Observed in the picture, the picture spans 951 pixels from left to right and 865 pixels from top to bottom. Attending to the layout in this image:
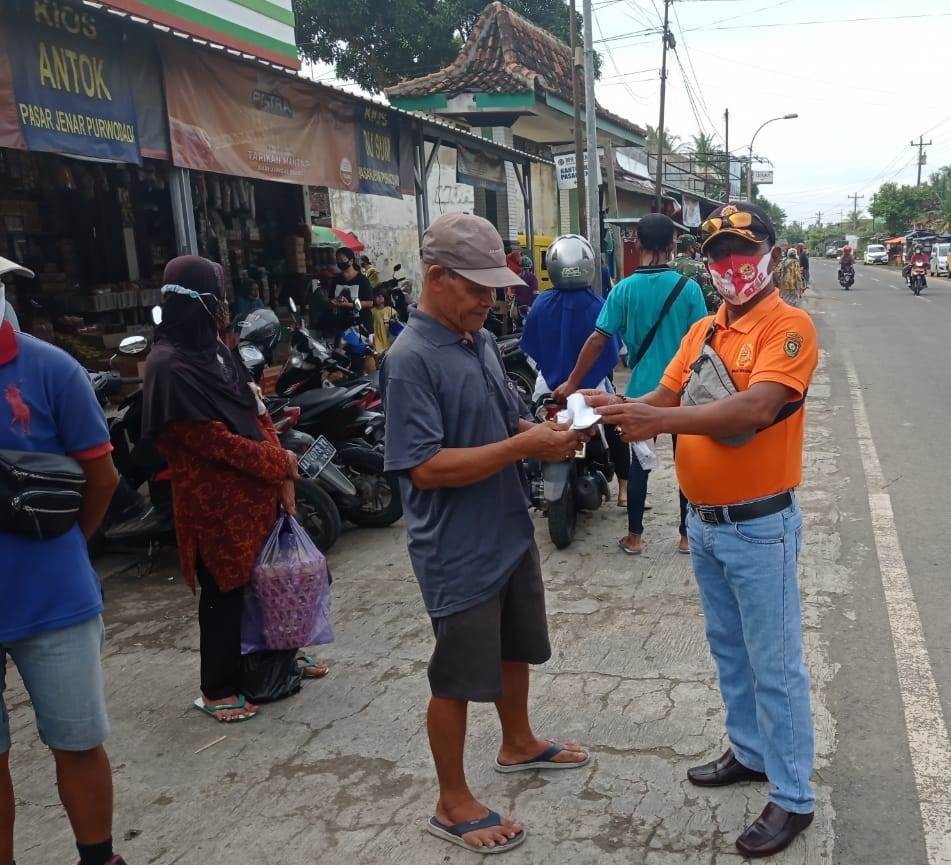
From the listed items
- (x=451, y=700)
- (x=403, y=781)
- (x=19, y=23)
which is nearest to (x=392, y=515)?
(x=403, y=781)

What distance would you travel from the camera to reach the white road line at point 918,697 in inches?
100

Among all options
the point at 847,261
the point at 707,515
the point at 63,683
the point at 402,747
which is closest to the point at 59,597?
the point at 63,683

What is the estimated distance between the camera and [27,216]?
8.11 metres

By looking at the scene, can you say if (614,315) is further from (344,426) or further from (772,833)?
(772,833)

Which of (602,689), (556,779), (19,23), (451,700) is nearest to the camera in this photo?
(451,700)

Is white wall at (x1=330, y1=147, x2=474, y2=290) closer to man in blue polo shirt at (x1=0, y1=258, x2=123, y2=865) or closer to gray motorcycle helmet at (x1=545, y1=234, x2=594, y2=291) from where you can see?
gray motorcycle helmet at (x1=545, y1=234, x2=594, y2=291)

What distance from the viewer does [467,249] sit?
7.46 ft

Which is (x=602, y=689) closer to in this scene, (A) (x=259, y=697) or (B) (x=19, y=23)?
(A) (x=259, y=697)

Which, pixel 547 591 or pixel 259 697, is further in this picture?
pixel 547 591

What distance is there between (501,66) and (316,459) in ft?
45.4

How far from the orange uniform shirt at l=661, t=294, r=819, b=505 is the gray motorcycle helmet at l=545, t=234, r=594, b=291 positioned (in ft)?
9.37

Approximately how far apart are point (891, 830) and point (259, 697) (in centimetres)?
232

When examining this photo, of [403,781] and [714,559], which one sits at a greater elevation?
[714,559]

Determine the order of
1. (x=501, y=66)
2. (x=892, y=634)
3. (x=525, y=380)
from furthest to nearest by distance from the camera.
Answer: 1. (x=501, y=66)
2. (x=525, y=380)
3. (x=892, y=634)
